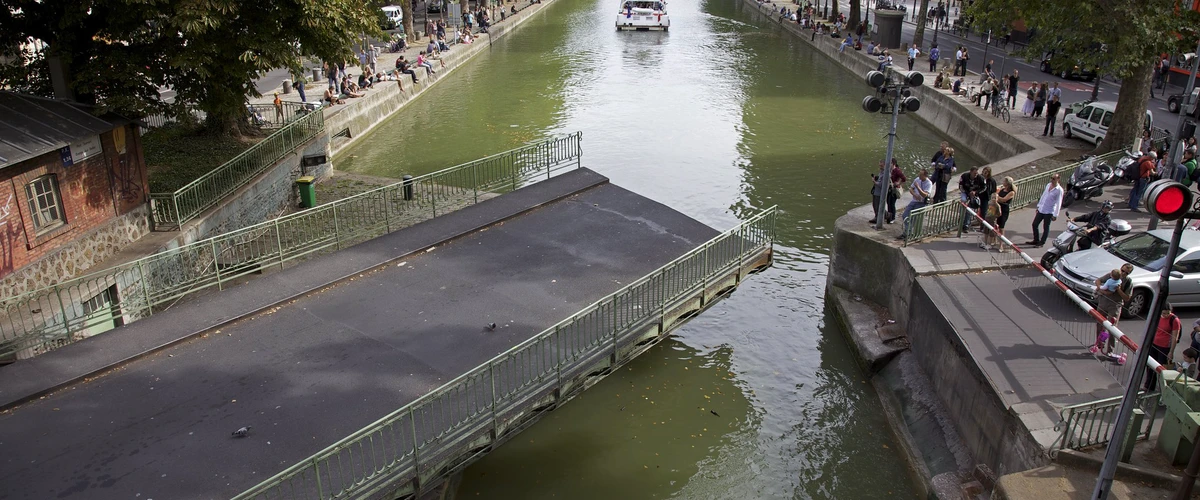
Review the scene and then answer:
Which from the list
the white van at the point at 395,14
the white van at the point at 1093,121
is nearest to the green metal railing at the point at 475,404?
the white van at the point at 1093,121

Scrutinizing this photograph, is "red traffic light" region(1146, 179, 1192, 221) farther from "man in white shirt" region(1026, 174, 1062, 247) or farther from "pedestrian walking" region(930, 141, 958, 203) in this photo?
"pedestrian walking" region(930, 141, 958, 203)

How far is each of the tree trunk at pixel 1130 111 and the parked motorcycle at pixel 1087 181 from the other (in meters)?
4.43

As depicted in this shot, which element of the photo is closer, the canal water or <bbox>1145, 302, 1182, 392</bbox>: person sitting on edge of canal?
<bbox>1145, 302, 1182, 392</bbox>: person sitting on edge of canal

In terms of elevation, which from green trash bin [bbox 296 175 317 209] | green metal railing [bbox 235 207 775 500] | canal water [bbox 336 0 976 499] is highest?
green metal railing [bbox 235 207 775 500]

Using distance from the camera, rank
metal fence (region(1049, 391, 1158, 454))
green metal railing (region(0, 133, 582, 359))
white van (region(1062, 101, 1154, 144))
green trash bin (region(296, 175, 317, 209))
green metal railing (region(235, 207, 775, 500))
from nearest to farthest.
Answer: green metal railing (region(235, 207, 775, 500))
metal fence (region(1049, 391, 1158, 454))
green metal railing (region(0, 133, 582, 359))
green trash bin (region(296, 175, 317, 209))
white van (region(1062, 101, 1154, 144))

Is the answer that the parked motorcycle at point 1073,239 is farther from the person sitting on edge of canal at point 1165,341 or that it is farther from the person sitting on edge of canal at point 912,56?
the person sitting on edge of canal at point 912,56

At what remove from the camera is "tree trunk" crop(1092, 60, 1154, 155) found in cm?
2245

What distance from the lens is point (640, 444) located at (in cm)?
1296

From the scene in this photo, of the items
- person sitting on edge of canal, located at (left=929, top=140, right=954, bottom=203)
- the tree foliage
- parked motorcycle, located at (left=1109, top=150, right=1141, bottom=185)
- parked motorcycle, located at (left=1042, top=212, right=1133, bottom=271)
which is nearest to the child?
parked motorcycle, located at (left=1042, top=212, right=1133, bottom=271)

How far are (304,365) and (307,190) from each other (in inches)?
509

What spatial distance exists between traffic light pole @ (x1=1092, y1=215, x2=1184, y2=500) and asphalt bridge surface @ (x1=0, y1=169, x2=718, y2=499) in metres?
6.82

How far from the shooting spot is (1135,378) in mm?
7984

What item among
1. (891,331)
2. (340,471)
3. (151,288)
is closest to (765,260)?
(891,331)

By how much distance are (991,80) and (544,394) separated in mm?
26036
